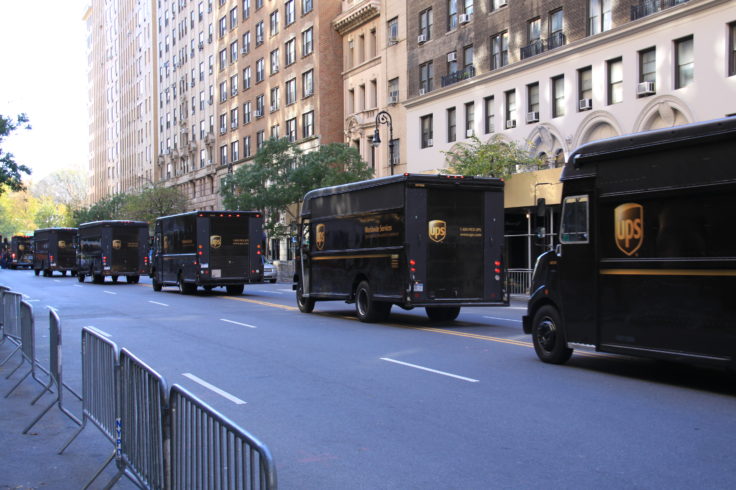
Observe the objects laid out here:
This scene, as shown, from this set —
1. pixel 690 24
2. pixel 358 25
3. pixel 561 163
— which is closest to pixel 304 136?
pixel 358 25

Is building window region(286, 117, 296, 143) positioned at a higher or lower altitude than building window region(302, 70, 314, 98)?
lower

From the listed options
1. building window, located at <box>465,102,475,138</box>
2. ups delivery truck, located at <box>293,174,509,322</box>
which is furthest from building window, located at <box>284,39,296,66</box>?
ups delivery truck, located at <box>293,174,509,322</box>

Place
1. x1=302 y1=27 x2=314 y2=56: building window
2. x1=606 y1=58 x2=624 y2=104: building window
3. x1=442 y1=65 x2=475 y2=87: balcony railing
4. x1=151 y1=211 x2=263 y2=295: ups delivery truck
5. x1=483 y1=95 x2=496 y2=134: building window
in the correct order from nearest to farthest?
x1=606 y1=58 x2=624 y2=104: building window → x1=151 y1=211 x2=263 y2=295: ups delivery truck → x1=483 y1=95 x2=496 y2=134: building window → x1=442 y1=65 x2=475 y2=87: balcony railing → x1=302 y1=27 x2=314 y2=56: building window

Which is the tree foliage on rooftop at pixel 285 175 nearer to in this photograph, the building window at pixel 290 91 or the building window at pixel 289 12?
the building window at pixel 290 91

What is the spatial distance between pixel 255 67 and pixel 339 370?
5945 centimetres

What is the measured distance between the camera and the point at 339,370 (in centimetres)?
1204

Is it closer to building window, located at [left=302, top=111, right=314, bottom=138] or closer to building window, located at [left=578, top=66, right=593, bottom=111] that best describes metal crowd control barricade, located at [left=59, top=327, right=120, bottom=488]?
building window, located at [left=578, top=66, right=593, bottom=111]

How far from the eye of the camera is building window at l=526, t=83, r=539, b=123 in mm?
35688

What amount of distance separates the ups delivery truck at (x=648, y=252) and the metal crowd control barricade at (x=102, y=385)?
7085 mm

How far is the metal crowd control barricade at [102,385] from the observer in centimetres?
605

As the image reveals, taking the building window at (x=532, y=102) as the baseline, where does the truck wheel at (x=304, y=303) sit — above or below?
below

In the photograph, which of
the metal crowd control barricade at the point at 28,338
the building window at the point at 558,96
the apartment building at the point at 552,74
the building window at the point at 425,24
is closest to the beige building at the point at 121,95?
the building window at the point at 425,24

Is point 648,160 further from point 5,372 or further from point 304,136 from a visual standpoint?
point 304,136

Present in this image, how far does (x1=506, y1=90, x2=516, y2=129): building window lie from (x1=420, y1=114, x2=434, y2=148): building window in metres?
6.73
